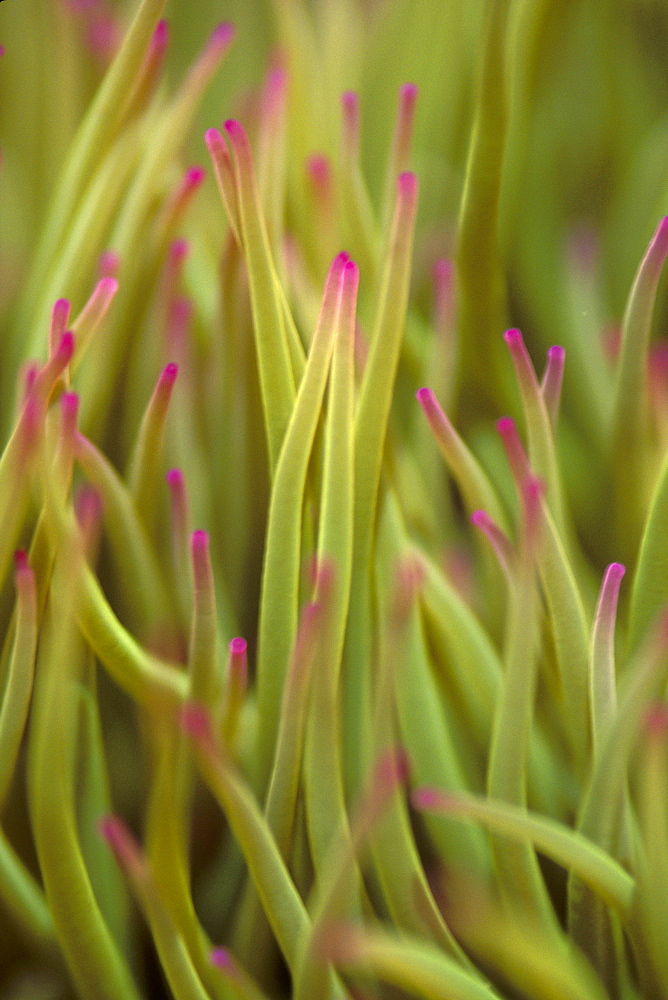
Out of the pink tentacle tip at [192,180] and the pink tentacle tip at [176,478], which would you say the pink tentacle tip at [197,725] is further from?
the pink tentacle tip at [192,180]

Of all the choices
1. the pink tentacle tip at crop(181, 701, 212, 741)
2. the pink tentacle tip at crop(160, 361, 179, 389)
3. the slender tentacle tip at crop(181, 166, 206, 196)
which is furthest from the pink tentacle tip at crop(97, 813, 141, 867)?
the slender tentacle tip at crop(181, 166, 206, 196)

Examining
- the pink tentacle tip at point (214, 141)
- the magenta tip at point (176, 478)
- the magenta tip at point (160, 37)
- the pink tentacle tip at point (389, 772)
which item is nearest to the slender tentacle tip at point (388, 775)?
the pink tentacle tip at point (389, 772)

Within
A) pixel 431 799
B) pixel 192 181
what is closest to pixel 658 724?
pixel 431 799

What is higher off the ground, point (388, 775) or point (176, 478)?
point (176, 478)

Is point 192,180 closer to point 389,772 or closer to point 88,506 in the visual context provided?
point 88,506

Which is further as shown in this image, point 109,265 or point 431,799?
point 109,265

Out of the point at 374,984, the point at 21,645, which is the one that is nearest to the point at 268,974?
the point at 374,984

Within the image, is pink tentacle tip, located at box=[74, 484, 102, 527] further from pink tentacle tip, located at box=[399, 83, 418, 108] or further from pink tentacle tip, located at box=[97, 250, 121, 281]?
pink tentacle tip, located at box=[399, 83, 418, 108]

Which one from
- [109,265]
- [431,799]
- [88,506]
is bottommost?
[431,799]

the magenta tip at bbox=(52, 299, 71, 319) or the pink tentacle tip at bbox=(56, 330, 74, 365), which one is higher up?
the magenta tip at bbox=(52, 299, 71, 319)

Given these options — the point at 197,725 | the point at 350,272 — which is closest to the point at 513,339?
the point at 350,272

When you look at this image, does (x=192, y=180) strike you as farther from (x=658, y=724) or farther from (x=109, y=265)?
(x=658, y=724)

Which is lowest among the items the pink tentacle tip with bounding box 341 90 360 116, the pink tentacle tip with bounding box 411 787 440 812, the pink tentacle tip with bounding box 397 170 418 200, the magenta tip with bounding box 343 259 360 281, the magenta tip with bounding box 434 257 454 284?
the pink tentacle tip with bounding box 411 787 440 812
